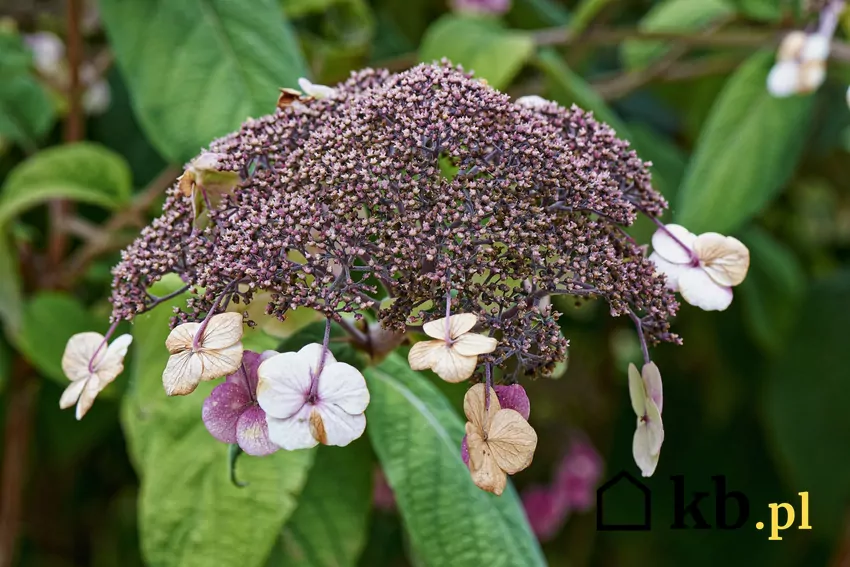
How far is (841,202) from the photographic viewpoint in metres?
1.67

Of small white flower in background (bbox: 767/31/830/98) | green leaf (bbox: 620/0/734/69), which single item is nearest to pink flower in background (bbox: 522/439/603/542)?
green leaf (bbox: 620/0/734/69)

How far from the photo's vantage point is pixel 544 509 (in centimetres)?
146

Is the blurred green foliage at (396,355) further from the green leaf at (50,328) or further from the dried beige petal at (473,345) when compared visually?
the dried beige petal at (473,345)

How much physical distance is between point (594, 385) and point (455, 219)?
1255 mm

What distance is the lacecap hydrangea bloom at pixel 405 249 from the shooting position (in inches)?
15.6

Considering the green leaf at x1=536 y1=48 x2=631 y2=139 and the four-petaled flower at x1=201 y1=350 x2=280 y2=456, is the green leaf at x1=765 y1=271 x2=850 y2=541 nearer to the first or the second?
the green leaf at x1=536 y1=48 x2=631 y2=139

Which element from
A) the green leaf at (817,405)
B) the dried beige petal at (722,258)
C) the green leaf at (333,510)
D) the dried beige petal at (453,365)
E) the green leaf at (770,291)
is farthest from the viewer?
the green leaf at (817,405)

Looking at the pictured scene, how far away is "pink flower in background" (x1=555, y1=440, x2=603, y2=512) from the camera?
1.48 meters

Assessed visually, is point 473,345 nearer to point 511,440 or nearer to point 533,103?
point 511,440

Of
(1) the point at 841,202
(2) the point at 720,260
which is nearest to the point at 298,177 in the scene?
(2) the point at 720,260

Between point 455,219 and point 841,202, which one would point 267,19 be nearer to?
point 455,219

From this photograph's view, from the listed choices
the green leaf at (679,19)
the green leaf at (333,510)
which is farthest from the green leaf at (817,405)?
the green leaf at (333,510)

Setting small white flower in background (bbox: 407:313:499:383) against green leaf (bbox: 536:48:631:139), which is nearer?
small white flower in background (bbox: 407:313:499:383)

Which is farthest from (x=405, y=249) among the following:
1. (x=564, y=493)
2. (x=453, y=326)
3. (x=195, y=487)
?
(x=564, y=493)
